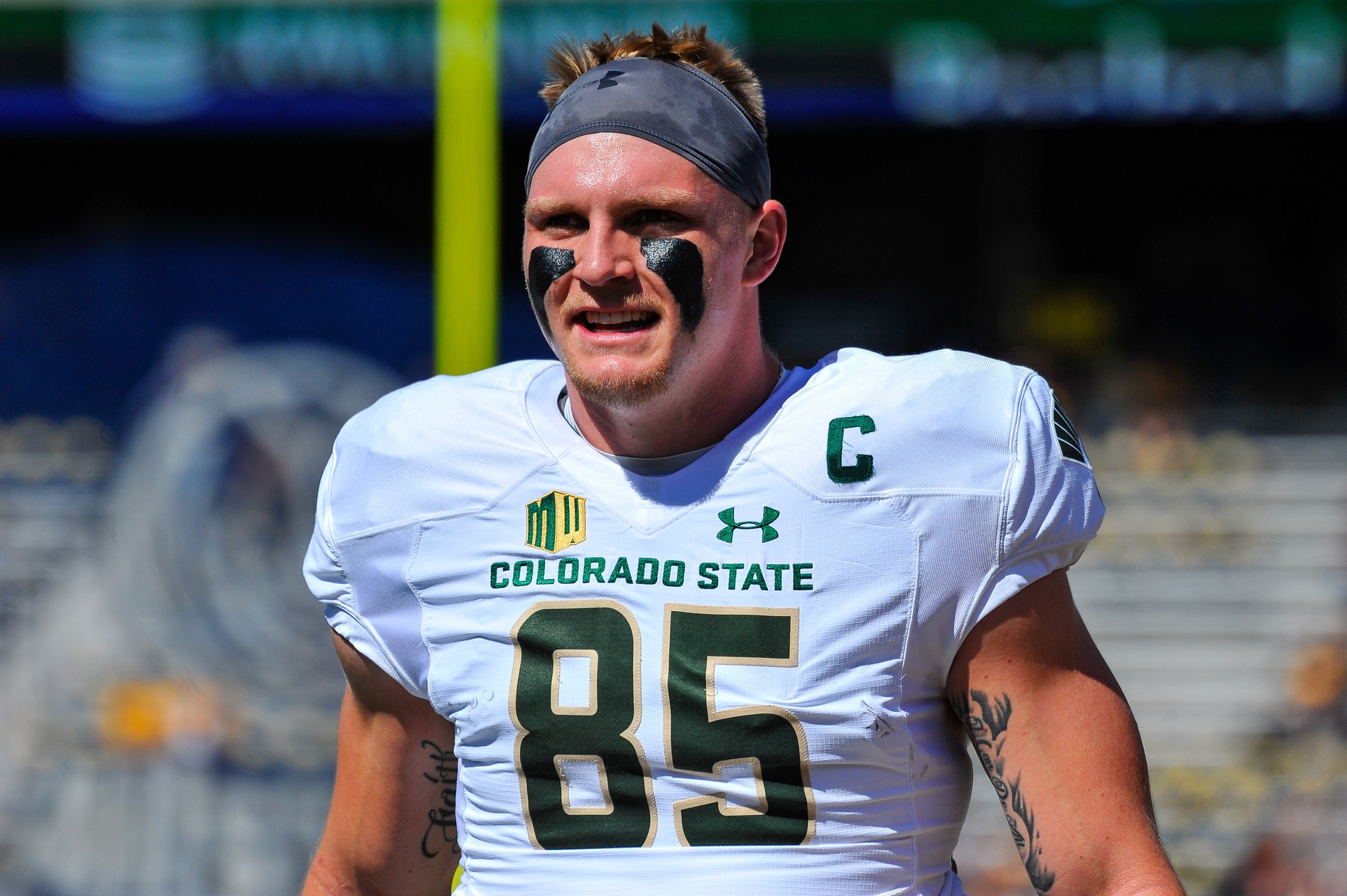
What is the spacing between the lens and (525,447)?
1.89 meters

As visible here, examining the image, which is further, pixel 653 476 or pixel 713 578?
pixel 653 476

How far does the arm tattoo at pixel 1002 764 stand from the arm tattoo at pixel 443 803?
70 centimetres

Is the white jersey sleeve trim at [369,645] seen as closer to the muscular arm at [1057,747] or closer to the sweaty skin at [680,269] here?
the sweaty skin at [680,269]

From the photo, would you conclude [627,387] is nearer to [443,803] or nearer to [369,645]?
[369,645]

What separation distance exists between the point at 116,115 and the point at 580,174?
5485 mm

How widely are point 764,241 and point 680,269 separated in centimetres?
18

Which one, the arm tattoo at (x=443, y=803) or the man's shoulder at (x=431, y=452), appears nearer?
the man's shoulder at (x=431, y=452)

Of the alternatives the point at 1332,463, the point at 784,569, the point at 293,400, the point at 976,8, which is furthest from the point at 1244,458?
the point at 784,569

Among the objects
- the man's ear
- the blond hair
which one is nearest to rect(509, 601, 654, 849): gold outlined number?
the man's ear

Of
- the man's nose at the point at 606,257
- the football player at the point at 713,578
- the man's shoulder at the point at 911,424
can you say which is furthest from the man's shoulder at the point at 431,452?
the man's shoulder at the point at 911,424

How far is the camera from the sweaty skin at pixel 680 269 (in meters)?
1.78

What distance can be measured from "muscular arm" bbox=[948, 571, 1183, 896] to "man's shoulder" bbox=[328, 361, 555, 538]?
0.63m

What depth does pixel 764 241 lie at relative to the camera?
191 cm

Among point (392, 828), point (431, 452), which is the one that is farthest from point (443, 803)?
point (431, 452)
